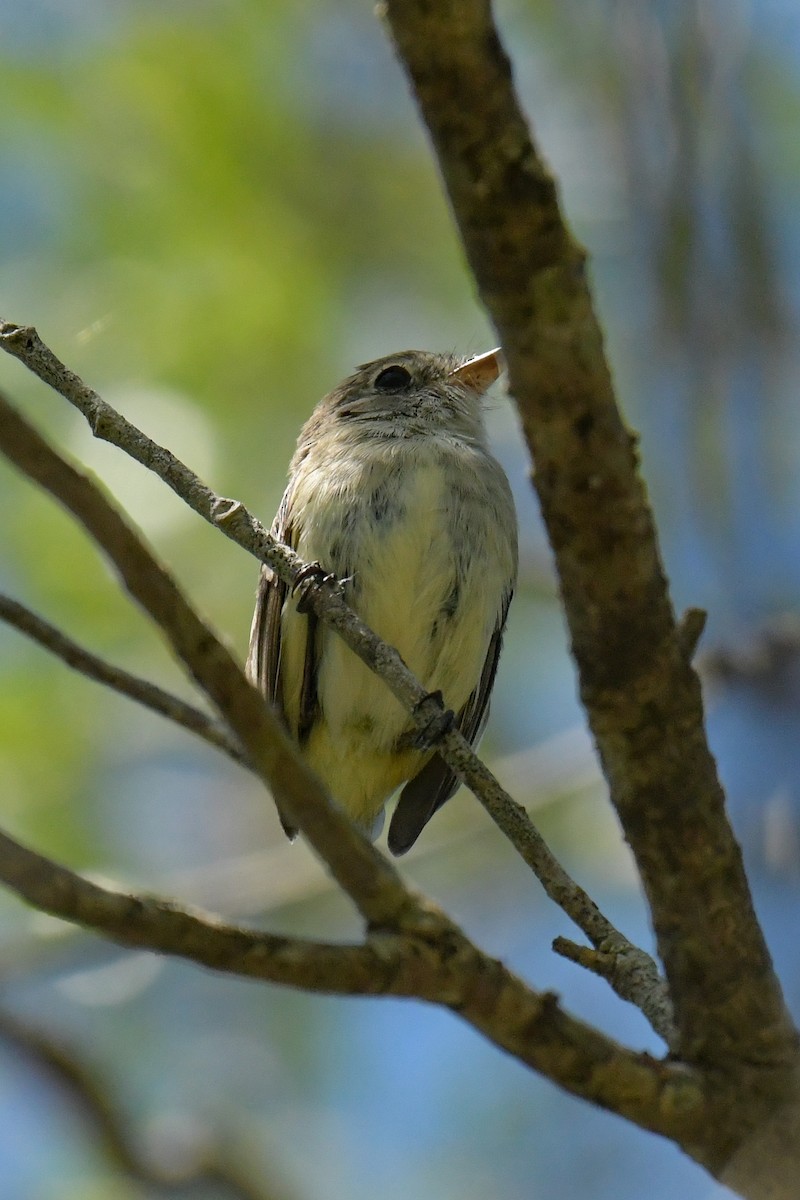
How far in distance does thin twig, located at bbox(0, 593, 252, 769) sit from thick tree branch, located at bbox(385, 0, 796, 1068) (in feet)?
3.05

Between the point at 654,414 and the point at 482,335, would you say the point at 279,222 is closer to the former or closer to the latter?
the point at 482,335

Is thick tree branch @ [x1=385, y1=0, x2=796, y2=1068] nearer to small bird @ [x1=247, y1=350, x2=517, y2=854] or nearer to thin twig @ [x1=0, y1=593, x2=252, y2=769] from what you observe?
thin twig @ [x1=0, y1=593, x2=252, y2=769]

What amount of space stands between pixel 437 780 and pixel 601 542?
309 cm

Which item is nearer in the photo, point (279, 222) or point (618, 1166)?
point (618, 1166)

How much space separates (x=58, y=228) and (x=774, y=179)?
3491 millimetres

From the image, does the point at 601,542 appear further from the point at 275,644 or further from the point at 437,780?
the point at 437,780

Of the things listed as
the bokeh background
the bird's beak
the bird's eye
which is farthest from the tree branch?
the bird's beak

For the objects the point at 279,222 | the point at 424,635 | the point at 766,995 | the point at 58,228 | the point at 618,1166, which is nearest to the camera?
the point at 766,995

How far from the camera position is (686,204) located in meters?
5.29

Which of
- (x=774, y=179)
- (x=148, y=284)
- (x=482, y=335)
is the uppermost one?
(x=774, y=179)

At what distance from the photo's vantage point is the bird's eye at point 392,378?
232 inches

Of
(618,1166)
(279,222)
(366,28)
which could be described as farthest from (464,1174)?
(366,28)

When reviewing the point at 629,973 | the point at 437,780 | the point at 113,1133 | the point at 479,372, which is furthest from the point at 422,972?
the point at 479,372

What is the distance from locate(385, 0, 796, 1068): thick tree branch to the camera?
6.90 ft
